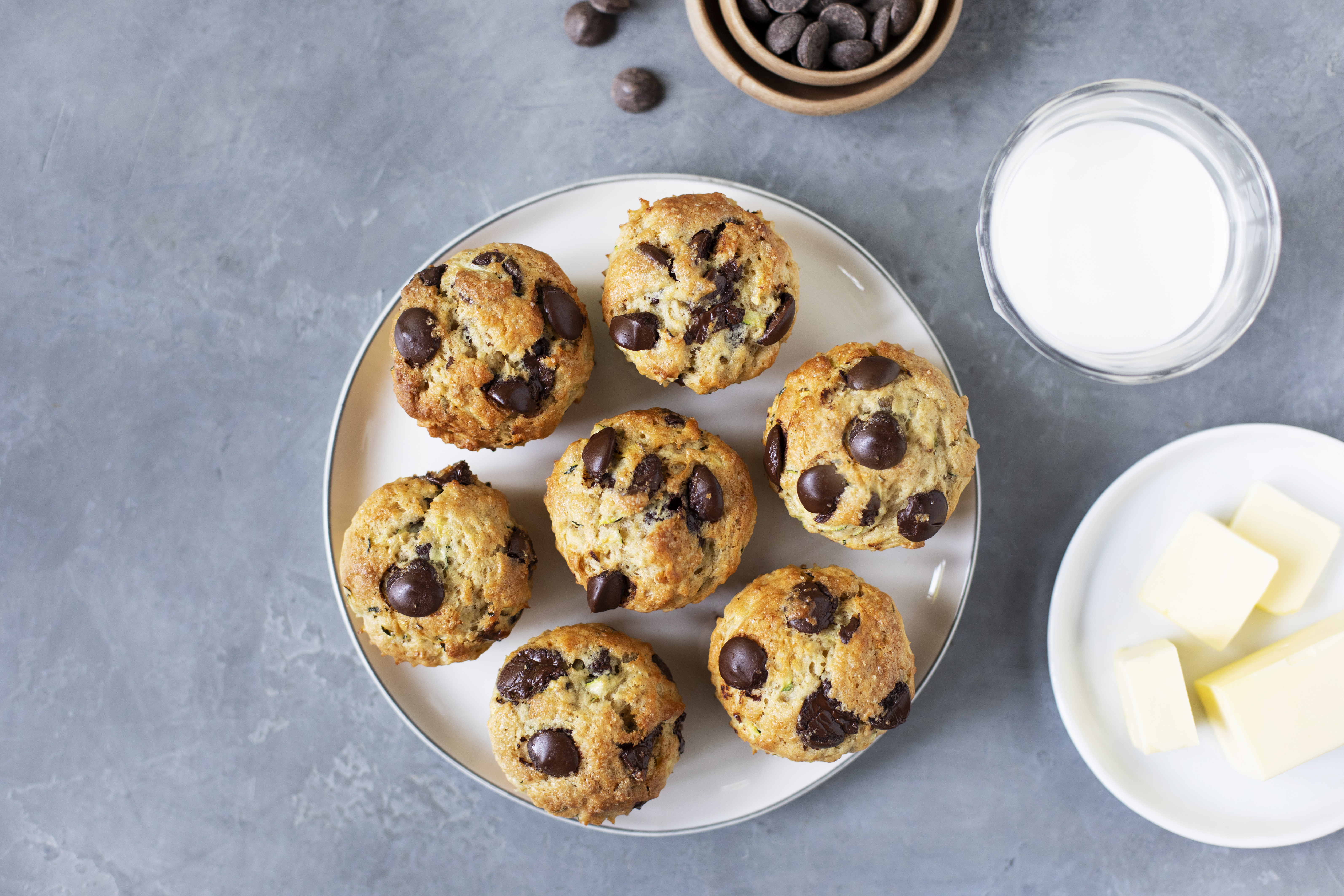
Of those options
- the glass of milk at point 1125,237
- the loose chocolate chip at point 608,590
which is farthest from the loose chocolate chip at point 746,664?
the glass of milk at point 1125,237

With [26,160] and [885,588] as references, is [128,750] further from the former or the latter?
[885,588]

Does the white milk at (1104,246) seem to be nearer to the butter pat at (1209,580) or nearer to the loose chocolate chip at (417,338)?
the butter pat at (1209,580)

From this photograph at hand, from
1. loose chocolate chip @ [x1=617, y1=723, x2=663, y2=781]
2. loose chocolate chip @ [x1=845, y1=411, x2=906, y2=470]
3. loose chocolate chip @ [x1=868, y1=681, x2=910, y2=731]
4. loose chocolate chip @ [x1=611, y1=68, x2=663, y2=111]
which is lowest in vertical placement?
loose chocolate chip @ [x1=617, y1=723, x2=663, y2=781]

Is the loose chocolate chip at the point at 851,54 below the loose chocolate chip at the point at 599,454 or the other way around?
the other way around

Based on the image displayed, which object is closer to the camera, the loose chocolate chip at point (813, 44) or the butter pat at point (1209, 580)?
the loose chocolate chip at point (813, 44)

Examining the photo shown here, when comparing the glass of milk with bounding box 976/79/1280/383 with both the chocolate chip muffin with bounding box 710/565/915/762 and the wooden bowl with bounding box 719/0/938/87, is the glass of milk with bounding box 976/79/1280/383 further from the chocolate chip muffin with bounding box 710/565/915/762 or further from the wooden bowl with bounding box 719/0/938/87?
the chocolate chip muffin with bounding box 710/565/915/762

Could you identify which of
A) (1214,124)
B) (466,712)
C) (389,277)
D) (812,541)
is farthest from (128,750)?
(1214,124)

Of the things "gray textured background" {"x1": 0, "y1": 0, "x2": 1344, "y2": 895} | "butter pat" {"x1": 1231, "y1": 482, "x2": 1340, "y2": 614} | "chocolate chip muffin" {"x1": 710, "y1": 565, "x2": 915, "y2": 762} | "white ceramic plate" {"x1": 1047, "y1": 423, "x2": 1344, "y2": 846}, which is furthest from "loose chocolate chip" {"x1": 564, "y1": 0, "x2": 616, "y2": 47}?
"butter pat" {"x1": 1231, "y1": 482, "x2": 1340, "y2": 614}
